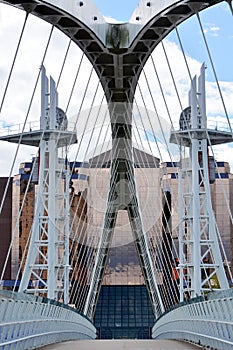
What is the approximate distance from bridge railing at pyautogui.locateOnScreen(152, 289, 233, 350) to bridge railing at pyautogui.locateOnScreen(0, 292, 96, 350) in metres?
3.47

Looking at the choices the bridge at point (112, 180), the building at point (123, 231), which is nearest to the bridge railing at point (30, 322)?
the bridge at point (112, 180)

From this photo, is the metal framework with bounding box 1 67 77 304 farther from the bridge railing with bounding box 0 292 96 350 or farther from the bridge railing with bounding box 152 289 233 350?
the bridge railing with bounding box 152 289 233 350

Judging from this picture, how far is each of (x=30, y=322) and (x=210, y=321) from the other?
3.53m

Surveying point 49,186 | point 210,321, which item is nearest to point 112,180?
point 49,186

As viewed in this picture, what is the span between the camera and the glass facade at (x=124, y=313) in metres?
79.4

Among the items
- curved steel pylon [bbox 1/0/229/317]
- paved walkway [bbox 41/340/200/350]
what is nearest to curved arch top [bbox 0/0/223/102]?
curved steel pylon [bbox 1/0/229/317]

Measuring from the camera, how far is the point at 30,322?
650 inches

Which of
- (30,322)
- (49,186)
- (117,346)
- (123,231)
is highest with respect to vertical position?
(123,231)

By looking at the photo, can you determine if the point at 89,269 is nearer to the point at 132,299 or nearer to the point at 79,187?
the point at 79,187

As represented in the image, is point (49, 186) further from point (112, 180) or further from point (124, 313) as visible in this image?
point (124, 313)

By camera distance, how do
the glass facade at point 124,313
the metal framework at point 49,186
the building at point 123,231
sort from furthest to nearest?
the glass facade at point 124,313 < the building at point 123,231 < the metal framework at point 49,186

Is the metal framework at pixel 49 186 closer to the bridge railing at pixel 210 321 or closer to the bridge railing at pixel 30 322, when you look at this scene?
the bridge railing at pixel 30 322

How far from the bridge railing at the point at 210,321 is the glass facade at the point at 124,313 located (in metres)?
54.4

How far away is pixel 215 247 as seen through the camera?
33812 millimetres
